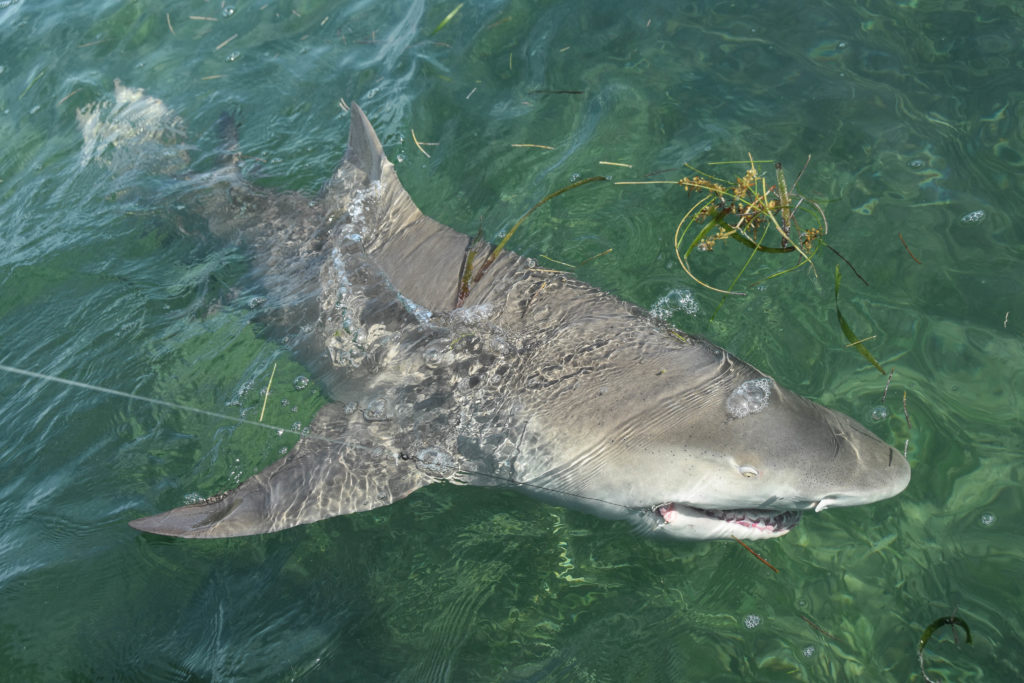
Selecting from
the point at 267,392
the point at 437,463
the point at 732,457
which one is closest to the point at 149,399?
the point at 267,392

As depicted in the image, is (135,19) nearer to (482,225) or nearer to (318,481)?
(482,225)

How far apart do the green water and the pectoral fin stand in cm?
25

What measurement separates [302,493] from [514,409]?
1.04 metres

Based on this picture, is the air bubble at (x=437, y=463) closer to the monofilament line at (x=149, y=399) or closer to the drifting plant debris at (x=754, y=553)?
the monofilament line at (x=149, y=399)

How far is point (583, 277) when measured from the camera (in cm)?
408

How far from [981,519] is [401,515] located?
2.65 metres

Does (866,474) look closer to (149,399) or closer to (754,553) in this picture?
(754,553)

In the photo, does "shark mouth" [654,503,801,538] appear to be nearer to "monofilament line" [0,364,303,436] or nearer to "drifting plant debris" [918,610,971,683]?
"drifting plant debris" [918,610,971,683]

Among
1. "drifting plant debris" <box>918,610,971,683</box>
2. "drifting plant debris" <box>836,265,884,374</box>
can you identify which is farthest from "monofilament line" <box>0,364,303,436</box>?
"drifting plant debris" <box>918,610,971,683</box>

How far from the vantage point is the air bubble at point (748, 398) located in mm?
2853

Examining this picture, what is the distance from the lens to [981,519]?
3.19m

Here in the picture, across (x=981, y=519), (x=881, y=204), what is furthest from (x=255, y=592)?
(x=881, y=204)

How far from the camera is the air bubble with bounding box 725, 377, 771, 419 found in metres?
2.85

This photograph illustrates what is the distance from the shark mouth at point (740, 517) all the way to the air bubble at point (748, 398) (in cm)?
42
